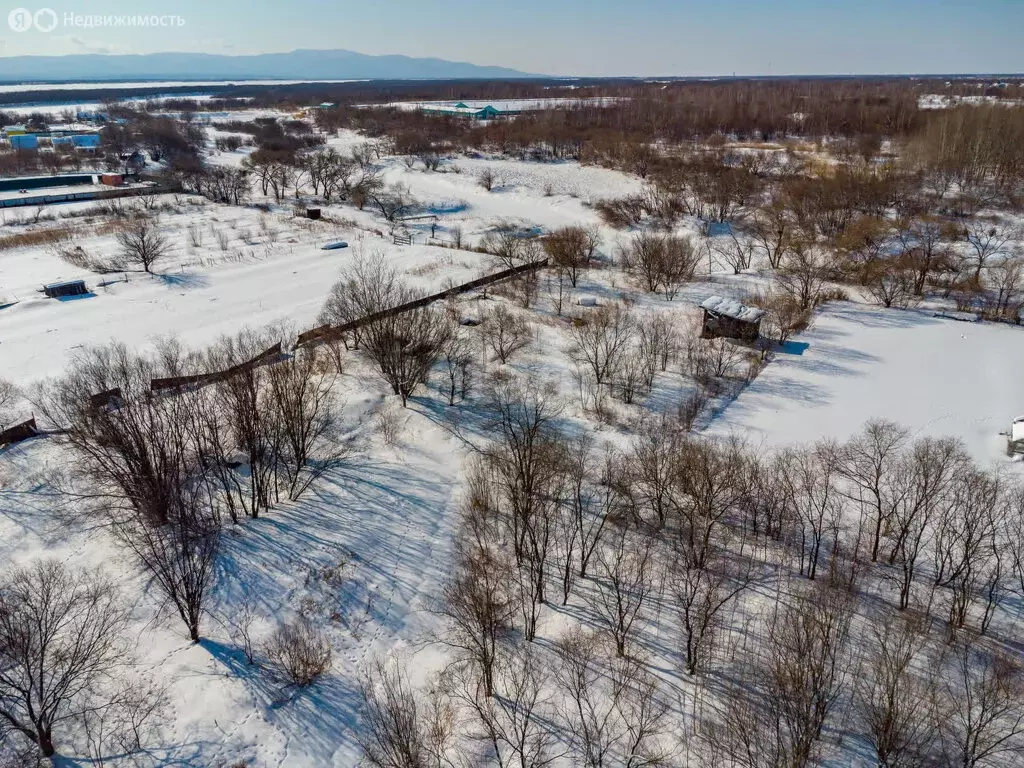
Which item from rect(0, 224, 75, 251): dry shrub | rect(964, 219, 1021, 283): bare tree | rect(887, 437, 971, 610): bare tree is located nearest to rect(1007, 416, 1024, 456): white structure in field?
rect(887, 437, 971, 610): bare tree

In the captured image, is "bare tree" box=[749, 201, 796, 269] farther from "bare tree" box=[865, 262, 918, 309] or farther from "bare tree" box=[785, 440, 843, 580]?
"bare tree" box=[785, 440, 843, 580]

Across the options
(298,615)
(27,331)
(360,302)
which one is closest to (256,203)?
(27,331)

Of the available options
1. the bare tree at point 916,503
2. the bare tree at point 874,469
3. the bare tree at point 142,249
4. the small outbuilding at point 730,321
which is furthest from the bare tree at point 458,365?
the bare tree at point 142,249

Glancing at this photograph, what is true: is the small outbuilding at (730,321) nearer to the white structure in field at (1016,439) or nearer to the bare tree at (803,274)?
the bare tree at (803,274)

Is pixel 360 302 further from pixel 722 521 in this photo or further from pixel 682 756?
pixel 682 756

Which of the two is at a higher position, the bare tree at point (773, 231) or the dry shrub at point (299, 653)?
the bare tree at point (773, 231)
